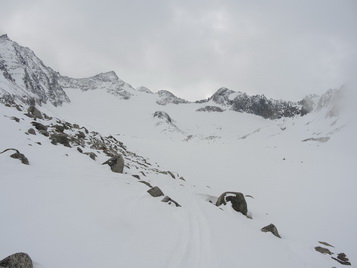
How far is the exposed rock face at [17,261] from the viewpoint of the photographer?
7.66ft

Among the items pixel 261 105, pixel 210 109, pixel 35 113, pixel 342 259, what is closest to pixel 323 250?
pixel 342 259

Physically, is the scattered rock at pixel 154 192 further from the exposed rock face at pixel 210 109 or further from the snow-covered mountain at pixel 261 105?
the snow-covered mountain at pixel 261 105

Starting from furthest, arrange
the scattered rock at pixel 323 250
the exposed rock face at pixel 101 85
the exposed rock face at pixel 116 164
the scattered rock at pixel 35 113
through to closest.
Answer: the exposed rock face at pixel 101 85, the scattered rock at pixel 35 113, the exposed rock face at pixel 116 164, the scattered rock at pixel 323 250

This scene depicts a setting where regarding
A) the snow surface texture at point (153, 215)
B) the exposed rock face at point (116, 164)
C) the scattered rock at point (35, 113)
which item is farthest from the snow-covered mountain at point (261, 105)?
the exposed rock face at point (116, 164)

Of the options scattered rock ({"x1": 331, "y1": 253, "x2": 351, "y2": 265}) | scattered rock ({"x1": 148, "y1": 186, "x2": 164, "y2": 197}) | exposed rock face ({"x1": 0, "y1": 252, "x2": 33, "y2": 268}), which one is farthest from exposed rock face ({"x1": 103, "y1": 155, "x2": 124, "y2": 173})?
scattered rock ({"x1": 331, "y1": 253, "x2": 351, "y2": 265})

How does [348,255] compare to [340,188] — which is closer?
[348,255]

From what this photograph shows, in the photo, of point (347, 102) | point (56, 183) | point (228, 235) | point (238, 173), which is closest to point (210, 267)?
point (228, 235)

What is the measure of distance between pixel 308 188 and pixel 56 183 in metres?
11.2

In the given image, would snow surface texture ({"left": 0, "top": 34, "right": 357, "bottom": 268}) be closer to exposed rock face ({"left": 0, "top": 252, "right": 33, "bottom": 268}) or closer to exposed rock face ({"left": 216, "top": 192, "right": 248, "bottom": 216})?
exposed rock face ({"left": 0, "top": 252, "right": 33, "bottom": 268})

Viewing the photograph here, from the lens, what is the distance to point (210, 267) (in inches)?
142

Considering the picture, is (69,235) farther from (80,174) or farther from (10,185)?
(80,174)

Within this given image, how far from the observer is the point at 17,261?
7.80 feet

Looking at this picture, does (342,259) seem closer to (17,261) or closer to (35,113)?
(17,261)

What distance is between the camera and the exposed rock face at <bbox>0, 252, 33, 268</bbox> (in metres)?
2.34
